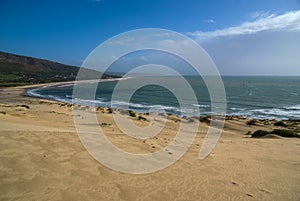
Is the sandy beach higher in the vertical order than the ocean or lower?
higher

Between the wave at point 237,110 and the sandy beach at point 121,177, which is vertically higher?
the sandy beach at point 121,177

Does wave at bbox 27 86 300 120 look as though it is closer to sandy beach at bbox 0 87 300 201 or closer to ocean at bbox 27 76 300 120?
ocean at bbox 27 76 300 120

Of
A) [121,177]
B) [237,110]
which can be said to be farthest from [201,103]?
[121,177]

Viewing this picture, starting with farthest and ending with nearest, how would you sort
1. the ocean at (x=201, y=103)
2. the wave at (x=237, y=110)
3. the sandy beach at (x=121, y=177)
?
1. the ocean at (x=201, y=103)
2. the wave at (x=237, y=110)
3. the sandy beach at (x=121, y=177)

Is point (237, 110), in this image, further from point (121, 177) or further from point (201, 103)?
point (121, 177)

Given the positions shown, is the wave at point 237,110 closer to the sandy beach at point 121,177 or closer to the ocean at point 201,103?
the ocean at point 201,103

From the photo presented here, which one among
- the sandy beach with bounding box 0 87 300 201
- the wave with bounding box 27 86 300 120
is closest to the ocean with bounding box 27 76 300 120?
the wave with bounding box 27 86 300 120

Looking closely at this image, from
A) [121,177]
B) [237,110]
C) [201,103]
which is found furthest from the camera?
[201,103]

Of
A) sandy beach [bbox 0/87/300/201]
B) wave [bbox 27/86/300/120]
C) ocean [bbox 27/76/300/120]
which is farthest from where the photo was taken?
ocean [bbox 27/76/300/120]

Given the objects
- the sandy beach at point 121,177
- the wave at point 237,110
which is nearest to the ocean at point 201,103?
the wave at point 237,110

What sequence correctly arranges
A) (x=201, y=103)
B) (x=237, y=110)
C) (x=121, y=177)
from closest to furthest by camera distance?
(x=121, y=177) → (x=237, y=110) → (x=201, y=103)

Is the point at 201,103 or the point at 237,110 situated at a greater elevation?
the point at 201,103

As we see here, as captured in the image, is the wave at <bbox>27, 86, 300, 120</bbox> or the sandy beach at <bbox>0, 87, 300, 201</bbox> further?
the wave at <bbox>27, 86, 300, 120</bbox>

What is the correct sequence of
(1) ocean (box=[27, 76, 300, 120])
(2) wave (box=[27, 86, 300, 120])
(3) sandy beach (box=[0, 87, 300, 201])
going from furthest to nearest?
1. (1) ocean (box=[27, 76, 300, 120])
2. (2) wave (box=[27, 86, 300, 120])
3. (3) sandy beach (box=[0, 87, 300, 201])
